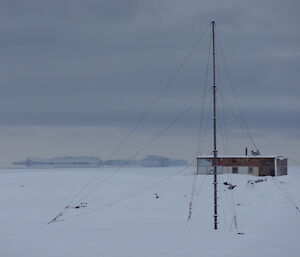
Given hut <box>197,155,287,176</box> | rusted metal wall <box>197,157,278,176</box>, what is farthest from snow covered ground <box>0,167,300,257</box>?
hut <box>197,155,287,176</box>

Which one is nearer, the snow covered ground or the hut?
the snow covered ground

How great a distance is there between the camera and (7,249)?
93.4ft

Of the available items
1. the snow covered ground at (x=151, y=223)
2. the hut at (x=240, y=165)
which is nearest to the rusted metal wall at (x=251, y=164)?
the hut at (x=240, y=165)

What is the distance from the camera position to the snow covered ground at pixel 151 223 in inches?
1121

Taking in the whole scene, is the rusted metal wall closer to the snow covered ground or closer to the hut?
the hut

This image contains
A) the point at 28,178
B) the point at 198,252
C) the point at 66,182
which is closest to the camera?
the point at 198,252

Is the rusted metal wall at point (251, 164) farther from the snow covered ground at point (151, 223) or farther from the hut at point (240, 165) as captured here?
the snow covered ground at point (151, 223)

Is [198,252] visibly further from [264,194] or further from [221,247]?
[264,194]

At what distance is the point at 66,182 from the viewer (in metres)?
76.2

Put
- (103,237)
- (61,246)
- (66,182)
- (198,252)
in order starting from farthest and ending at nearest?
1. (66,182)
2. (103,237)
3. (61,246)
4. (198,252)

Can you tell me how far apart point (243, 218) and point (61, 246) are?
58.3 feet

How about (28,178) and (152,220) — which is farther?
(28,178)

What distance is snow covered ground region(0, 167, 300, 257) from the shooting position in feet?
93.4

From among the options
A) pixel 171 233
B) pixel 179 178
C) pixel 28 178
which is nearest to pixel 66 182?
pixel 28 178
